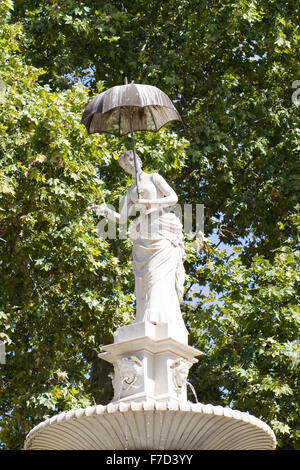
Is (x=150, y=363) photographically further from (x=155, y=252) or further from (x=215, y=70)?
(x=215, y=70)

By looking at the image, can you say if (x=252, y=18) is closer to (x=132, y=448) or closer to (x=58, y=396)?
(x=58, y=396)

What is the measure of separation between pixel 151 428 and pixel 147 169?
743 centimetres

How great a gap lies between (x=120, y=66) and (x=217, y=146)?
8.26 ft

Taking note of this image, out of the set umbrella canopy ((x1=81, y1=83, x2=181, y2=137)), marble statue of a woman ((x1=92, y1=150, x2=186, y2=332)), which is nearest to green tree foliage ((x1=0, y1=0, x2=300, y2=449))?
umbrella canopy ((x1=81, y1=83, x2=181, y2=137))

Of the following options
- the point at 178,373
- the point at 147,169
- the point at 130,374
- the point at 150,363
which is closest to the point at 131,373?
the point at 130,374

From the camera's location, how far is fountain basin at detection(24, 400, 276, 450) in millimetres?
7535

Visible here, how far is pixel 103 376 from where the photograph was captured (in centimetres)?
1527

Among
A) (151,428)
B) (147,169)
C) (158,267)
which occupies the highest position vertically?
(147,169)

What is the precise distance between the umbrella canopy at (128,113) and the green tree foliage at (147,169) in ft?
8.71

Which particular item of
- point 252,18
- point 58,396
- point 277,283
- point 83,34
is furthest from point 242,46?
point 58,396

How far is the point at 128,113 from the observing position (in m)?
10.0

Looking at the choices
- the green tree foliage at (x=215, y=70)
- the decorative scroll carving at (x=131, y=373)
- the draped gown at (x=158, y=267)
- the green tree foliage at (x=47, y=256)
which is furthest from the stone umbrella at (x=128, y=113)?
the green tree foliage at (x=215, y=70)

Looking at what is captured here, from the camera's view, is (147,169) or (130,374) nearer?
(130,374)

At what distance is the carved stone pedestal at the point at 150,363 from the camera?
8.32 metres
